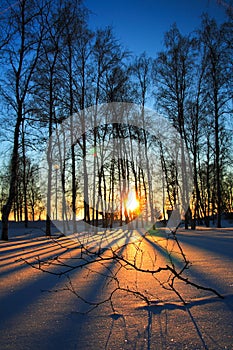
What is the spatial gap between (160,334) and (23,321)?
941 millimetres

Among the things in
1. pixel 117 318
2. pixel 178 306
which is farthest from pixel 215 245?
pixel 117 318

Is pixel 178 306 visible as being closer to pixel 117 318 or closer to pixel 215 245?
pixel 117 318

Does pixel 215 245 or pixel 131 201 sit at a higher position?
pixel 131 201

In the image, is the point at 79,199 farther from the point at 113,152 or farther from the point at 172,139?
the point at 172,139

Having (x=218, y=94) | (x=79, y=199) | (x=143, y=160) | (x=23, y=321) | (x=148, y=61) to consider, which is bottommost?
(x=23, y=321)

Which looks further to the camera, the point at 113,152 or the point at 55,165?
the point at 113,152

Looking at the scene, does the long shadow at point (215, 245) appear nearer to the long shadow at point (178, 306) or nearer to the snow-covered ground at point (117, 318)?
the snow-covered ground at point (117, 318)

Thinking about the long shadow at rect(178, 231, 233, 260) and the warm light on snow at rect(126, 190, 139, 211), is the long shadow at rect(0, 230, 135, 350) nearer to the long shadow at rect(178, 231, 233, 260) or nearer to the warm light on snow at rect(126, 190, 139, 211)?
the long shadow at rect(178, 231, 233, 260)

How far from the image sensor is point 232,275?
3.28 metres

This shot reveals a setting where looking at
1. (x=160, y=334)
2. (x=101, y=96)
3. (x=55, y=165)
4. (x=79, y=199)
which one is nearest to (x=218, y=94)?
(x=101, y=96)

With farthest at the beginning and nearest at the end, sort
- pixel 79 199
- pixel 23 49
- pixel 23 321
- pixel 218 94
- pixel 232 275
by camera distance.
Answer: pixel 79 199, pixel 218 94, pixel 23 49, pixel 232 275, pixel 23 321

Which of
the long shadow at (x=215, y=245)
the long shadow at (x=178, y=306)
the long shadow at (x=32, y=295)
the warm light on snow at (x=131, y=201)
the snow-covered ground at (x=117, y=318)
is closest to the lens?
the snow-covered ground at (x=117, y=318)

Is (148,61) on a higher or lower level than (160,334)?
higher

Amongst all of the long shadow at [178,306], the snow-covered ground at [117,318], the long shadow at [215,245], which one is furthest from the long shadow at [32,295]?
the long shadow at [215,245]
